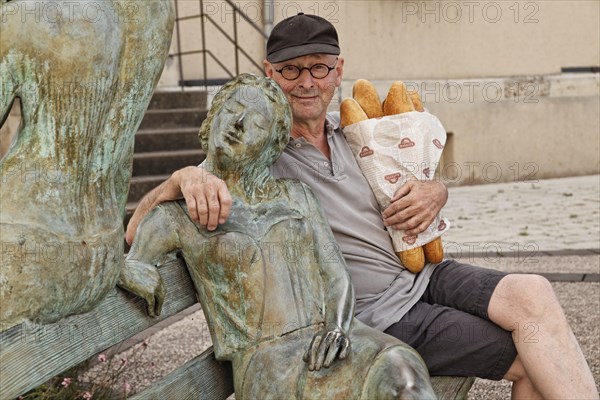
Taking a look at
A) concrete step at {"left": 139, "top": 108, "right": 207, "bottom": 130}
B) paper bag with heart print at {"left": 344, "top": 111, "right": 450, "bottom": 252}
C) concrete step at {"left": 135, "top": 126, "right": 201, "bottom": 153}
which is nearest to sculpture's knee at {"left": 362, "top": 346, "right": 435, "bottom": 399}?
paper bag with heart print at {"left": 344, "top": 111, "right": 450, "bottom": 252}

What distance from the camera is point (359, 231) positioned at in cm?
259

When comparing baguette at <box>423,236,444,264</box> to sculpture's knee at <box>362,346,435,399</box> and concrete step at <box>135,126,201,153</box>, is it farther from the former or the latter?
concrete step at <box>135,126,201,153</box>

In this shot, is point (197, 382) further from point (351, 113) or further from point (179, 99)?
point (179, 99)

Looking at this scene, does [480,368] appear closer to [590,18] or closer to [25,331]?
[25,331]

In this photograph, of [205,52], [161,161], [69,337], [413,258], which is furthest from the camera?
[205,52]

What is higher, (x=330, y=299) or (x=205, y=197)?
(x=205, y=197)

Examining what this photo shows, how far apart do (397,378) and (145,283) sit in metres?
0.60

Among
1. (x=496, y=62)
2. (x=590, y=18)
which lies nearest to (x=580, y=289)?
(x=496, y=62)

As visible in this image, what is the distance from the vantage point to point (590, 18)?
10961mm

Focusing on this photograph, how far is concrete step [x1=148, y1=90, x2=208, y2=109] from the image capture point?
25.3 ft

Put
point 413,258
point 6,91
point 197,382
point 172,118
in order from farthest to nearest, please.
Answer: point 172,118
point 413,258
point 197,382
point 6,91

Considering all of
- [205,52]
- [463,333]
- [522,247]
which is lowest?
[522,247]

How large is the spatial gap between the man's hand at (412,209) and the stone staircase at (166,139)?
155 inches


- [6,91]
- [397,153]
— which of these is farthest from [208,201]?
[397,153]
